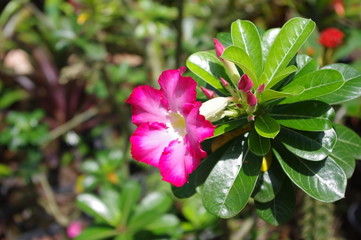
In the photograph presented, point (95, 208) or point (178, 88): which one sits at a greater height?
point (178, 88)

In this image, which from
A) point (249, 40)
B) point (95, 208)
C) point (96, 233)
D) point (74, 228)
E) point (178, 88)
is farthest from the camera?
point (74, 228)

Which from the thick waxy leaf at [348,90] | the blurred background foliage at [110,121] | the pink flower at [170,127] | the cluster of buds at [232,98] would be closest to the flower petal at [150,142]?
the pink flower at [170,127]

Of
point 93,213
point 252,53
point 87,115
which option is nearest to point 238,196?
point 252,53

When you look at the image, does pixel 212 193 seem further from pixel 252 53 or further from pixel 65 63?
pixel 65 63

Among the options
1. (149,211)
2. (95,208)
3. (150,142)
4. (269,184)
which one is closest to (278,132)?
(269,184)

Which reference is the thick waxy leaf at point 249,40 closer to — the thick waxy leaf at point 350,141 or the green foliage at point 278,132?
the green foliage at point 278,132

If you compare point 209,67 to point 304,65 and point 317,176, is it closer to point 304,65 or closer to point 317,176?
point 304,65
